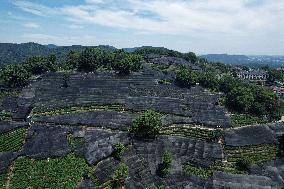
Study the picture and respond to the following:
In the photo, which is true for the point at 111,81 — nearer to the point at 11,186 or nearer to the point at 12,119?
the point at 12,119

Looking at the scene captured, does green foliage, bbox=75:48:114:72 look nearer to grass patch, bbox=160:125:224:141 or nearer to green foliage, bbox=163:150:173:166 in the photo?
grass patch, bbox=160:125:224:141

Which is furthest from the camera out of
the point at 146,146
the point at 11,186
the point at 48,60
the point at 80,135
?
the point at 48,60

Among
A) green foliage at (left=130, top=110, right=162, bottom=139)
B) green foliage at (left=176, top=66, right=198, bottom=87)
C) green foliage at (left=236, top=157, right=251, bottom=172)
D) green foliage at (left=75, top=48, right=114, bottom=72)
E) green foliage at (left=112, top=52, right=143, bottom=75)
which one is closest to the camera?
green foliage at (left=236, top=157, right=251, bottom=172)

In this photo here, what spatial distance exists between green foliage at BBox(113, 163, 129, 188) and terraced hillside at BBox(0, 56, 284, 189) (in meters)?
0.14

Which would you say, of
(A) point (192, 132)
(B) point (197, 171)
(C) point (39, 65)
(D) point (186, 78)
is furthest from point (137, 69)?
(B) point (197, 171)

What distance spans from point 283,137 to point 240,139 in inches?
294

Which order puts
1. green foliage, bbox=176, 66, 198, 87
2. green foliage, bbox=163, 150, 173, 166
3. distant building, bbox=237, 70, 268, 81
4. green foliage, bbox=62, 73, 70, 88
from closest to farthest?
green foliage, bbox=163, 150, 173, 166 → green foliage, bbox=62, 73, 70, 88 → green foliage, bbox=176, 66, 198, 87 → distant building, bbox=237, 70, 268, 81

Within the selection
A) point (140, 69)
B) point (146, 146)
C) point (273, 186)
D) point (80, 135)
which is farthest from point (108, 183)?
point (140, 69)

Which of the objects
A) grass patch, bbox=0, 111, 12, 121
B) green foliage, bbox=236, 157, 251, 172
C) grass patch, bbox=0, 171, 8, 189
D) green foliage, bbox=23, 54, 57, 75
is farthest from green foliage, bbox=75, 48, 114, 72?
green foliage, bbox=236, 157, 251, 172

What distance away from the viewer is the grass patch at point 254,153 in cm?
6062

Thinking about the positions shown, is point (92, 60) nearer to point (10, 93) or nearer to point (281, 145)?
point (10, 93)

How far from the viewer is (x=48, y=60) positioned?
335ft

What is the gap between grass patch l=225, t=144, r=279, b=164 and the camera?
2386 inches

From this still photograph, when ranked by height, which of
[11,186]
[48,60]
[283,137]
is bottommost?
[11,186]
